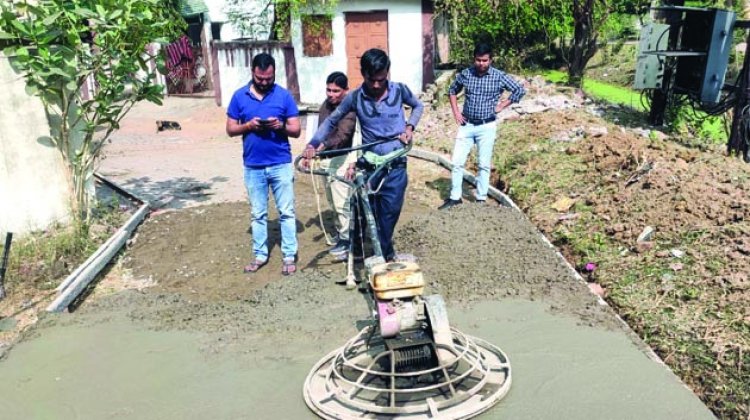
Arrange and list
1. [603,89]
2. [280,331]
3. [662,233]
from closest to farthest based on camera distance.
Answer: [280,331] < [662,233] < [603,89]

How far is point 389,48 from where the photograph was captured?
16.1 m

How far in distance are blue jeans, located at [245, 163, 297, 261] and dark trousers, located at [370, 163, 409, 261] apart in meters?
0.80

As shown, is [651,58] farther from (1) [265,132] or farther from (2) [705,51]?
(1) [265,132]

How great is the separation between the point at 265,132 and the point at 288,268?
1.18 meters

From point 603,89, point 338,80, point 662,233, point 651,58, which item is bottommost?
point 603,89

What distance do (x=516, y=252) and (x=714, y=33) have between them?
5.51 m

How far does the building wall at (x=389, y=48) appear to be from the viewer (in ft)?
51.7

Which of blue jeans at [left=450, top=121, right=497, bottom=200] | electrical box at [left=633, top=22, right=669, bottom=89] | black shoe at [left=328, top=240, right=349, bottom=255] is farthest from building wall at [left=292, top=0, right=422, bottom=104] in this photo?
black shoe at [left=328, top=240, right=349, bottom=255]

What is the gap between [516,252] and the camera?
222 inches

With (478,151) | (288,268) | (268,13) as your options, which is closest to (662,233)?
(478,151)

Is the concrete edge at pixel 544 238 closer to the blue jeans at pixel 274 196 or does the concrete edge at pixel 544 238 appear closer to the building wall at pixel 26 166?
the blue jeans at pixel 274 196

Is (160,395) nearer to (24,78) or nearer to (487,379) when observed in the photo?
(487,379)

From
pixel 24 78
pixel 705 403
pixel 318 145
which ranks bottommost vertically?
pixel 705 403

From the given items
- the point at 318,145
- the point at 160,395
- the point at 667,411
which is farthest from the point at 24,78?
the point at 667,411
